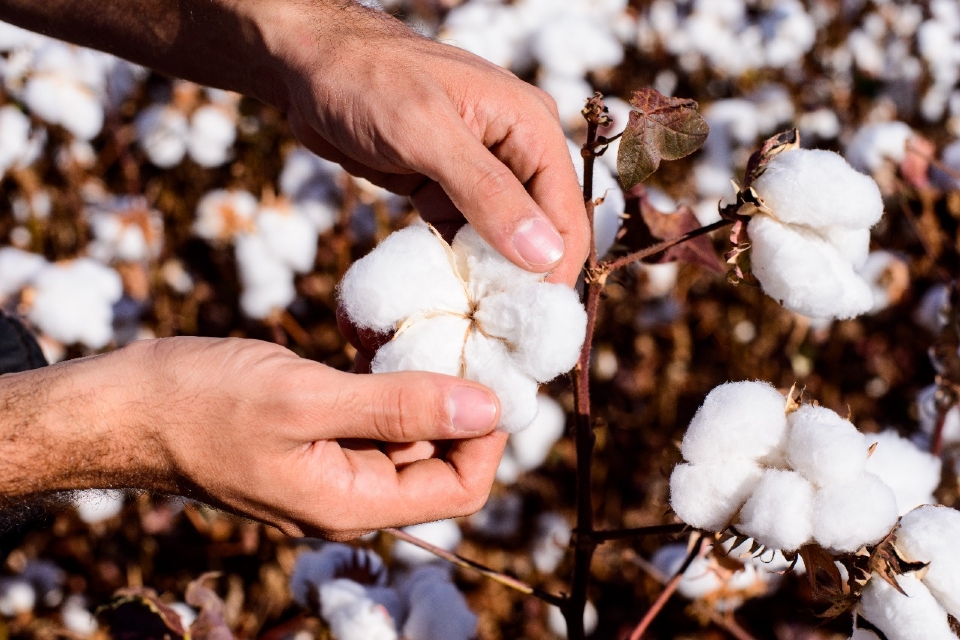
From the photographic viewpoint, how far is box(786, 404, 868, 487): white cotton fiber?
0.92 metres

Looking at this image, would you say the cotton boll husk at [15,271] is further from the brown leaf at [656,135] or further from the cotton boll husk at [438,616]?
the brown leaf at [656,135]

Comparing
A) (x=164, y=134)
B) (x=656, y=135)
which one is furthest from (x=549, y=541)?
(x=164, y=134)

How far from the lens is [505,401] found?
3.74 feet

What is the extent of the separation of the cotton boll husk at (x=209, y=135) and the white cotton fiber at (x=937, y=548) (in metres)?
2.75

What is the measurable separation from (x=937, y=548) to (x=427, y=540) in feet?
5.38

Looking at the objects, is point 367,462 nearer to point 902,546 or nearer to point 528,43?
point 902,546

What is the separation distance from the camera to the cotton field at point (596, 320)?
1060 millimetres

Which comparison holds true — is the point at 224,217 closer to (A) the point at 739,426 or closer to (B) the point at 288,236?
(B) the point at 288,236

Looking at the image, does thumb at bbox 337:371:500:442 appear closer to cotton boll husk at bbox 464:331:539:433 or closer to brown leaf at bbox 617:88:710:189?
cotton boll husk at bbox 464:331:539:433

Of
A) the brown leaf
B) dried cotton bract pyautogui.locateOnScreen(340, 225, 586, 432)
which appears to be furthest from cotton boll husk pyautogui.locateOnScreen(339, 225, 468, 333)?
the brown leaf

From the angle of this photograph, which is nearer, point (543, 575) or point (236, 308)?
point (543, 575)

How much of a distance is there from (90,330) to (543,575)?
1666 millimetres

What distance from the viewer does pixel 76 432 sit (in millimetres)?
1169

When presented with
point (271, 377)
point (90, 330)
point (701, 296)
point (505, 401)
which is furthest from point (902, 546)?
point (701, 296)
